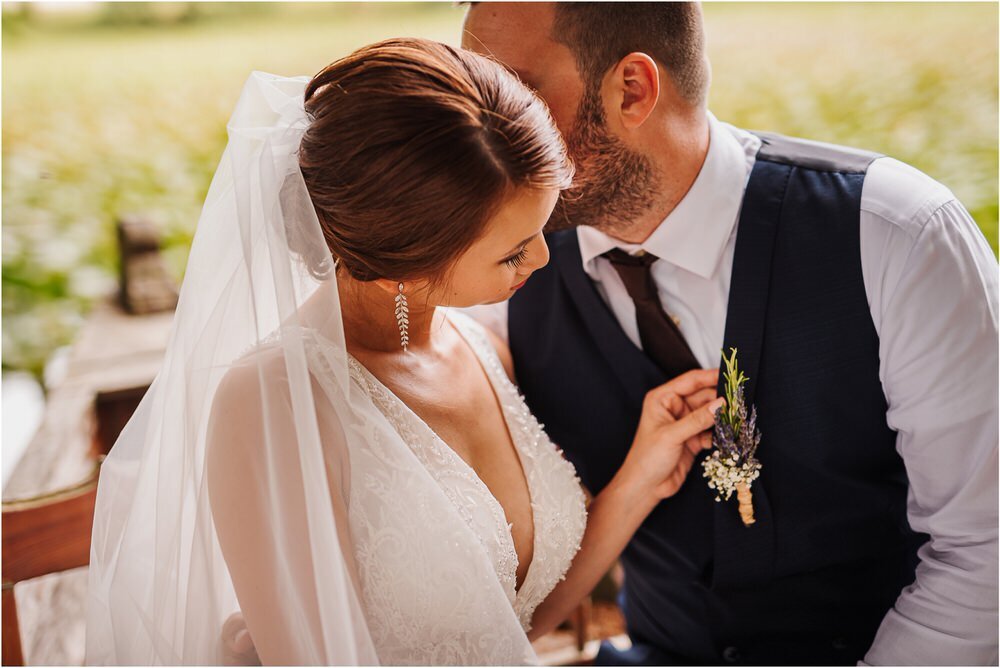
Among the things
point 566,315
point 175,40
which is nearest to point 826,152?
point 566,315

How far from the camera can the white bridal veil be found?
119cm

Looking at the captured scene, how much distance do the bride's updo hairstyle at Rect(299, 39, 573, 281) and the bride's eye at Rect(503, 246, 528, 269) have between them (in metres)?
0.10

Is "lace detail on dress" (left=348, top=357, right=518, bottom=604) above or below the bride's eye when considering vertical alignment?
below

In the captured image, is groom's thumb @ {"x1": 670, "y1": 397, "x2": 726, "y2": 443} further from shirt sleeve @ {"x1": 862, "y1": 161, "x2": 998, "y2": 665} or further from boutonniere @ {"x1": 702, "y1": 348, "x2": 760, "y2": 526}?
shirt sleeve @ {"x1": 862, "y1": 161, "x2": 998, "y2": 665}

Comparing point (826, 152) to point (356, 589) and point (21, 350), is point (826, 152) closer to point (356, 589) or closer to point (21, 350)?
point (356, 589)

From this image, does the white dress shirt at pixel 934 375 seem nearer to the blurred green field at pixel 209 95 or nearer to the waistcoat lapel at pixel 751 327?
the waistcoat lapel at pixel 751 327

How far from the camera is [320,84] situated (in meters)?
1.28

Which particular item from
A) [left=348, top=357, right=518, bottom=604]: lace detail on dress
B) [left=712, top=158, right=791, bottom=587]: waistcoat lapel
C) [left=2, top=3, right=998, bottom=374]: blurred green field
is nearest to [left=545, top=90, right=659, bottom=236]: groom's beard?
[left=712, top=158, right=791, bottom=587]: waistcoat lapel

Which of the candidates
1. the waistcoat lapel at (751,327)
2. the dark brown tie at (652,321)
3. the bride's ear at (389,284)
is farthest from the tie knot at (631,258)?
the bride's ear at (389,284)

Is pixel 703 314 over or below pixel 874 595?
over

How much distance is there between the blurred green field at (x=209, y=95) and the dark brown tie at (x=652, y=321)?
6.55 feet

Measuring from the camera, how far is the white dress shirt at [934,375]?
4.88ft

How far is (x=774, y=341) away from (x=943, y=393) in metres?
0.30

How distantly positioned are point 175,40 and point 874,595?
172 inches
